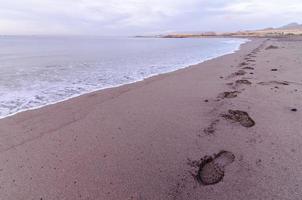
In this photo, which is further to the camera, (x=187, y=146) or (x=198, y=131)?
(x=198, y=131)

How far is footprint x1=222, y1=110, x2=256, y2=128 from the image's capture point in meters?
4.25

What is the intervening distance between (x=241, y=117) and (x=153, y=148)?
2082 mm

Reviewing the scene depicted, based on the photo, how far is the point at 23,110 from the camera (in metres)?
5.52

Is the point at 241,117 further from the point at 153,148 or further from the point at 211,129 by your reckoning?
the point at 153,148

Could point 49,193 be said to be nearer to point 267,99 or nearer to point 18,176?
point 18,176

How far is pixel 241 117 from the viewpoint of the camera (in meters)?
4.56

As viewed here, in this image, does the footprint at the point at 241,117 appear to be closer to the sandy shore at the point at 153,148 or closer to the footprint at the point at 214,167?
the sandy shore at the point at 153,148

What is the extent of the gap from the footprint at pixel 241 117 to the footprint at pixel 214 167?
121 cm

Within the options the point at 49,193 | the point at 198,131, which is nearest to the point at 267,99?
the point at 198,131

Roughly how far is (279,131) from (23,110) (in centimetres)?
542

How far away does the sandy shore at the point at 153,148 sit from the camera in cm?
258

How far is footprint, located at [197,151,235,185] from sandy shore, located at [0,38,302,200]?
6 cm

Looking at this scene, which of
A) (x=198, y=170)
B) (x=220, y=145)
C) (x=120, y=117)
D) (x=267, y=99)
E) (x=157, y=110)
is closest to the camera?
(x=198, y=170)

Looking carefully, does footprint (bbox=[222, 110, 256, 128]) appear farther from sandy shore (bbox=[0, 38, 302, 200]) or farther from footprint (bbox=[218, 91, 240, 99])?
footprint (bbox=[218, 91, 240, 99])
